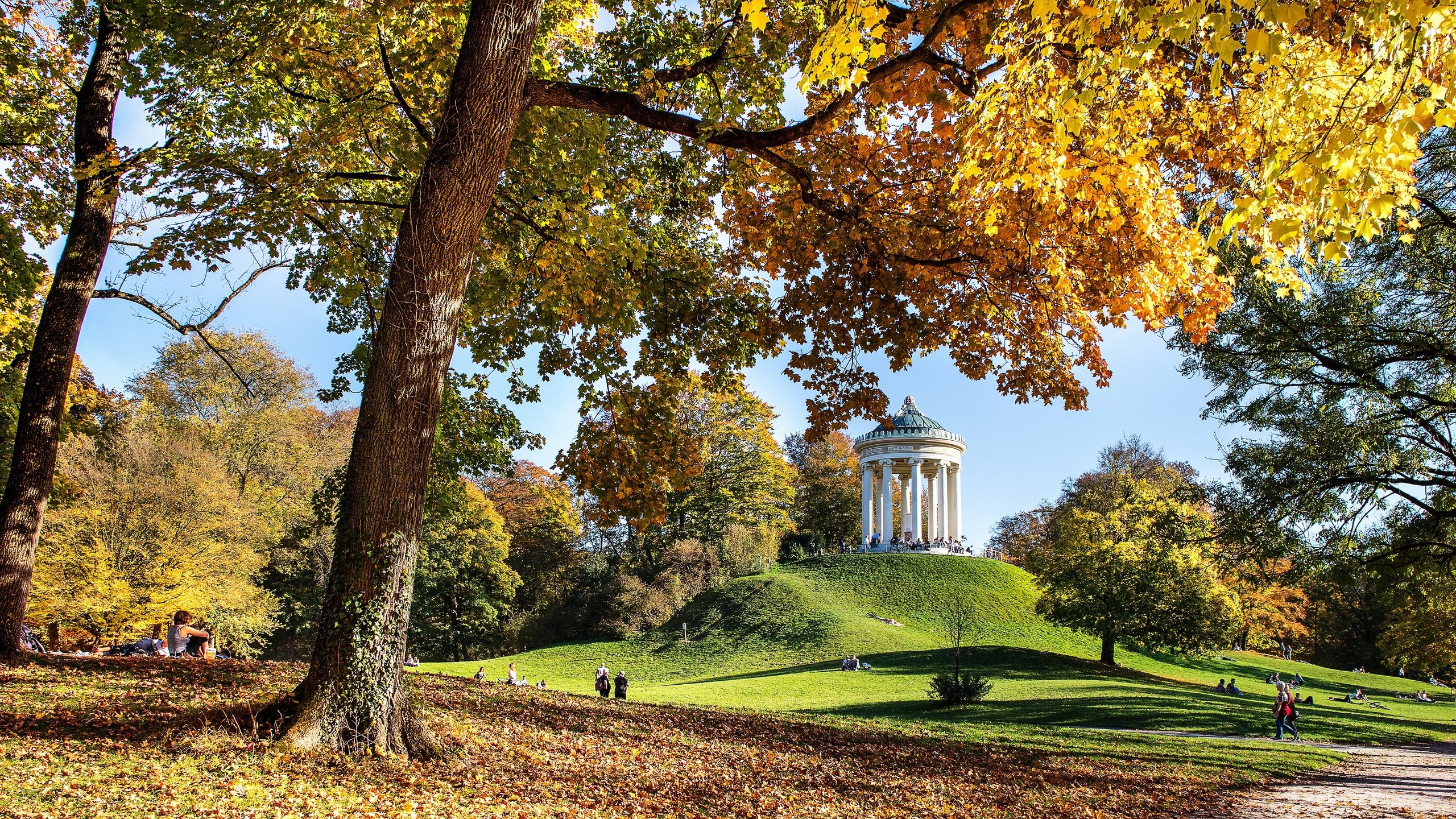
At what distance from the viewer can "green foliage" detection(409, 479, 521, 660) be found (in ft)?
115

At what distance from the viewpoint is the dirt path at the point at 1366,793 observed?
27.4ft

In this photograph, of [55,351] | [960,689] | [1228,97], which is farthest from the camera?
[960,689]

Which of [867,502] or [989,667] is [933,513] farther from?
[989,667]

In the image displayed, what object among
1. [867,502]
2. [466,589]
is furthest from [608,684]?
[867,502]

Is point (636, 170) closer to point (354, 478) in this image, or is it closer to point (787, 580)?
point (354, 478)

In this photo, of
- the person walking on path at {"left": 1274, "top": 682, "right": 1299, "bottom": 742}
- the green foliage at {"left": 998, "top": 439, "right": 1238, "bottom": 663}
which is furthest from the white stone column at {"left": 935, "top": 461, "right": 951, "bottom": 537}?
the person walking on path at {"left": 1274, "top": 682, "right": 1299, "bottom": 742}

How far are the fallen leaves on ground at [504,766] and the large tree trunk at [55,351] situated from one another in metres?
1.29

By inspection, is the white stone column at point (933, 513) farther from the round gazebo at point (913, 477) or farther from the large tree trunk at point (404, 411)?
the large tree trunk at point (404, 411)

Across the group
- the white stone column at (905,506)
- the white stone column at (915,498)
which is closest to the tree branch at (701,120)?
the white stone column at (905,506)

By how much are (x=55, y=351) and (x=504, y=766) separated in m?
7.08

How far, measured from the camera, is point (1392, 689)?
3250 centimetres

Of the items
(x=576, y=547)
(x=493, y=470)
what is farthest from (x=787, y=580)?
(x=493, y=470)

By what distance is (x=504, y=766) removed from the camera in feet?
18.9

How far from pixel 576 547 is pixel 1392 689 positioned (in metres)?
35.7
